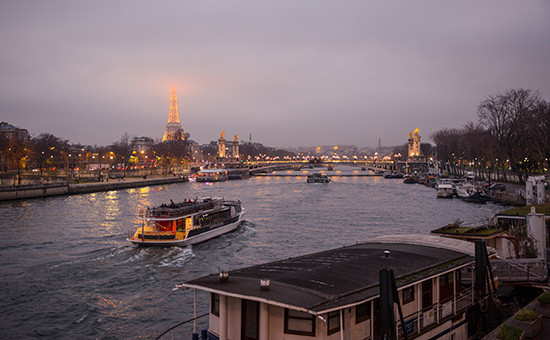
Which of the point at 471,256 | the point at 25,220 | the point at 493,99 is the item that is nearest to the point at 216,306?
the point at 471,256

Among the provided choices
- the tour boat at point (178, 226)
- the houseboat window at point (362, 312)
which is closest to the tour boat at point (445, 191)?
the tour boat at point (178, 226)

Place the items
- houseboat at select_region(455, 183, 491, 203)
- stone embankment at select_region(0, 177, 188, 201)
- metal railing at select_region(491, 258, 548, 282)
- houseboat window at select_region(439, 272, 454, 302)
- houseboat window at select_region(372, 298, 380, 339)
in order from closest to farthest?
houseboat window at select_region(372, 298, 380, 339)
houseboat window at select_region(439, 272, 454, 302)
metal railing at select_region(491, 258, 548, 282)
stone embankment at select_region(0, 177, 188, 201)
houseboat at select_region(455, 183, 491, 203)

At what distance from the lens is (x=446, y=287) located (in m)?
10.9

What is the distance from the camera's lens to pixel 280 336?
25.0ft

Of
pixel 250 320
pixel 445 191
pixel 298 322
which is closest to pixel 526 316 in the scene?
pixel 298 322

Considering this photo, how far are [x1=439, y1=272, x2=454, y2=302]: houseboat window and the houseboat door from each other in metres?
5.23

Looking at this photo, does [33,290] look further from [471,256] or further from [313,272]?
[471,256]

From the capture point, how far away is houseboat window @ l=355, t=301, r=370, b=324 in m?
8.21

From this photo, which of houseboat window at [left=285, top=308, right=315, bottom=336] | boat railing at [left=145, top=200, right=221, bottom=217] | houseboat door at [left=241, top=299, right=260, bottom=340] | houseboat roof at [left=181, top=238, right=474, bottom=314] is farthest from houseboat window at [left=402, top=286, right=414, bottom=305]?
boat railing at [left=145, top=200, right=221, bottom=217]

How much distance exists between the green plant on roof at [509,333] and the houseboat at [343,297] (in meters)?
1.59

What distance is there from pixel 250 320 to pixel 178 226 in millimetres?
20912

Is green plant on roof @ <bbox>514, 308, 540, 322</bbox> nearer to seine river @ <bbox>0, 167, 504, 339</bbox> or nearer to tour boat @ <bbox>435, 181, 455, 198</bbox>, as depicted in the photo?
seine river @ <bbox>0, 167, 504, 339</bbox>

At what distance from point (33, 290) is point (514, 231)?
22.6m

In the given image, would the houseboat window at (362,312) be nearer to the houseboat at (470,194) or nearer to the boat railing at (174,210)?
the boat railing at (174,210)
